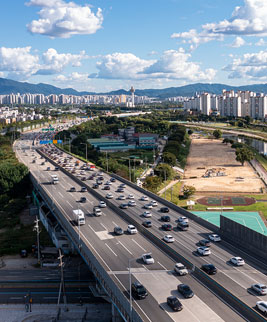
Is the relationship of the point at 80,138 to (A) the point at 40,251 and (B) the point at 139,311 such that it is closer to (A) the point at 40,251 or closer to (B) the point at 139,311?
(A) the point at 40,251

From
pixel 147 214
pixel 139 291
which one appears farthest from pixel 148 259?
pixel 147 214

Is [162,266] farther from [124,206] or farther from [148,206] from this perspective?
[124,206]

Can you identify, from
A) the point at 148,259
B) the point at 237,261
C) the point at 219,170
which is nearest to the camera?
the point at 237,261

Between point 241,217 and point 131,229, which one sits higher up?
point 131,229

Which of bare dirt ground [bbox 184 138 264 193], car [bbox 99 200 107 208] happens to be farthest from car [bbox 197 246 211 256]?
bare dirt ground [bbox 184 138 264 193]

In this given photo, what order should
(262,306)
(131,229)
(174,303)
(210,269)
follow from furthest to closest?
(131,229), (210,269), (174,303), (262,306)

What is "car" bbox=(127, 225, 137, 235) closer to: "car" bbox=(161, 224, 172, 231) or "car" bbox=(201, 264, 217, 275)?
"car" bbox=(161, 224, 172, 231)

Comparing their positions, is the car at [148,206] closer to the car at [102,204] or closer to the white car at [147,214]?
the white car at [147,214]

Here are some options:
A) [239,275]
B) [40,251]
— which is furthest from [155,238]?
[40,251]
